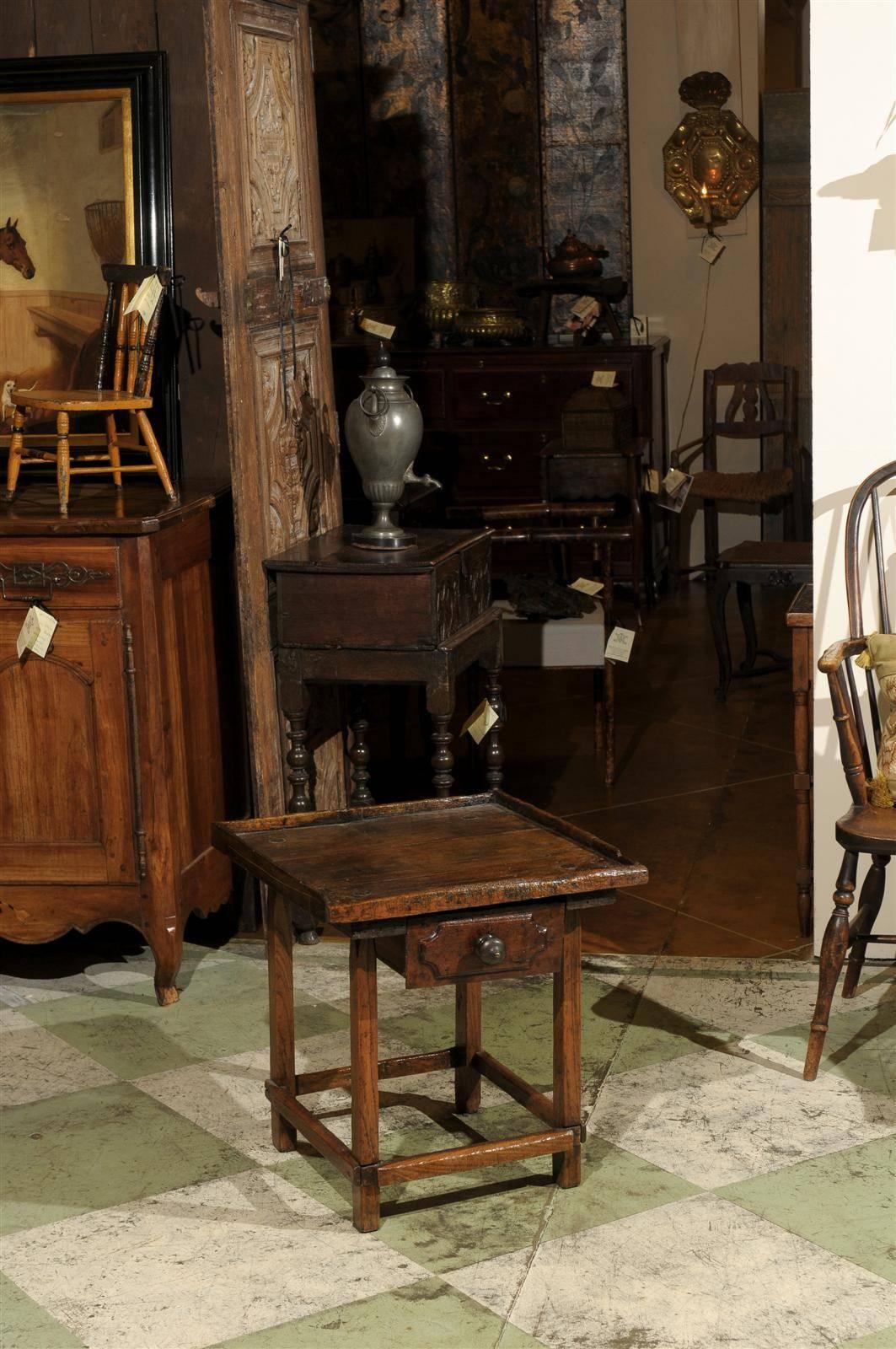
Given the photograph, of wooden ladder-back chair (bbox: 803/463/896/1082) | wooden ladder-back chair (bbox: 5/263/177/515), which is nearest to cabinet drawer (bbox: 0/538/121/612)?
wooden ladder-back chair (bbox: 5/263/177/515)

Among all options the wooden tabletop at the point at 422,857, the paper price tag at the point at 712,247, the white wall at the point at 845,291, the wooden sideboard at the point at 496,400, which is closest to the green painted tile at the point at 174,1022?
the wooden tabletop at the point at 422,857

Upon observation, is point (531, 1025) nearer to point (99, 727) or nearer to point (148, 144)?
point (99, 727)

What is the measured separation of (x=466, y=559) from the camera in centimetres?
429

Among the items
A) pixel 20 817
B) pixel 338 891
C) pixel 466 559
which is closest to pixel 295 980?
pixel 20 817

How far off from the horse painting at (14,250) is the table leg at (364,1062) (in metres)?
2.55

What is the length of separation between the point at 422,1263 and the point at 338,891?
2.09ft

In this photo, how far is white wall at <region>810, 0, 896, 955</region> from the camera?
3.85 meters

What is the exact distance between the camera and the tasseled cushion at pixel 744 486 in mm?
8367

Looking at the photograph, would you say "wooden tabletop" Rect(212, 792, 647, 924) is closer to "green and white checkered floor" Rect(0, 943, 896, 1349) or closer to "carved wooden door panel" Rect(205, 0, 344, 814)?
"green and white checkered floor" Rect(0, 943, 896, 1349)

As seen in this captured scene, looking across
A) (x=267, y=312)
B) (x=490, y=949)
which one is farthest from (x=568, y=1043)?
(x=267, y=312)

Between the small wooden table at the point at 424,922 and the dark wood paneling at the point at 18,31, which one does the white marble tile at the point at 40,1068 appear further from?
the dark wood paneling at the point at 18,31

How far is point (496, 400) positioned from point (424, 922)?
250 inches

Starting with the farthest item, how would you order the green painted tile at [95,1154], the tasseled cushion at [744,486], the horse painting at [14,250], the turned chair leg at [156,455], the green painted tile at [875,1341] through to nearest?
the tasseled cushion at [744,486], the horse painting at [14,250], the turned chair leg at [156,455], the green painted tile at [95,1154], the green painted tile at [875,1341]

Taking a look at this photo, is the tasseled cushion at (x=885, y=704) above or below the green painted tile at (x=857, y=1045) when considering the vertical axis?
above
